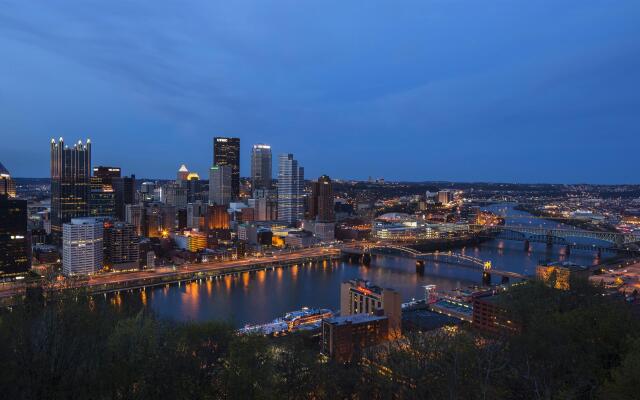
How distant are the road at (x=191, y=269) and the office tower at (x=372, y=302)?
5335mm

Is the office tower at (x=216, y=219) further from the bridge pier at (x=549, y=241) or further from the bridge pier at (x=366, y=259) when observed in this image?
the bridge pier at (x=549, y=241)

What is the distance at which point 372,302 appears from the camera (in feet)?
27.1

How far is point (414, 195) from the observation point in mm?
53219

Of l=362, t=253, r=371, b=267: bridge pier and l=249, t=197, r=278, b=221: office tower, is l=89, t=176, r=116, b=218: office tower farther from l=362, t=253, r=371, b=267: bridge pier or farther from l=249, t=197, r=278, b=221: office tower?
l=362, t=253, r=371, b=267: bridge pier

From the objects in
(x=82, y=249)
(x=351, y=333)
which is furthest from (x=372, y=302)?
(x=82, y=249)

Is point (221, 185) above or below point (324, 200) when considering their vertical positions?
above

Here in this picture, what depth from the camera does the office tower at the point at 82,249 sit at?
13.4 metres

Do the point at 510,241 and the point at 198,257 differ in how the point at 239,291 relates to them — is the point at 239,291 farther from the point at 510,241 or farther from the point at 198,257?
the point at 510,241

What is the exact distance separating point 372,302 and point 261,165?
35231mm

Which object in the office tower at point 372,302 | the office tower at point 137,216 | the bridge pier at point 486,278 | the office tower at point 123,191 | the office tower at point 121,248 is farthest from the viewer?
the office tower at point 123,191

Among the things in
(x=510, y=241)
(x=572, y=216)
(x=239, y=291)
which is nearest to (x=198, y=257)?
(x=239, y=291)

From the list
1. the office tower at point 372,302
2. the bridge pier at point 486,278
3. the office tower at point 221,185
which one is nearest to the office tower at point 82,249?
the office tower at point 372,302

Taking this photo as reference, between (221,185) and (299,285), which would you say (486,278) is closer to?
(299,285)

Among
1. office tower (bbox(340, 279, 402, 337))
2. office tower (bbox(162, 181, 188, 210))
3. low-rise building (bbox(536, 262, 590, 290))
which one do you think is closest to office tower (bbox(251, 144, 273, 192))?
office tower (bbox(162, 181, 188, 210))
